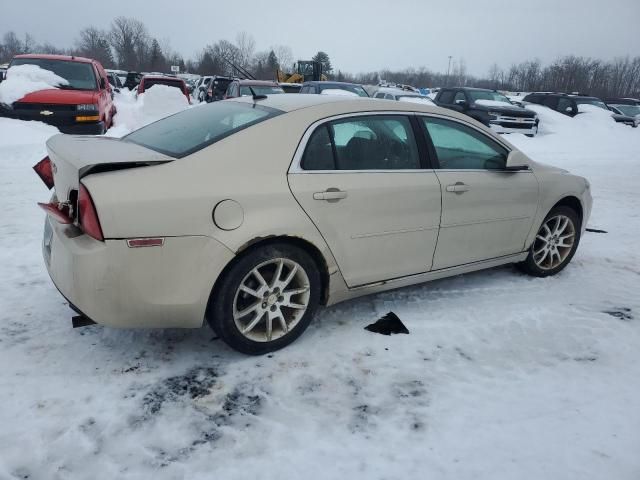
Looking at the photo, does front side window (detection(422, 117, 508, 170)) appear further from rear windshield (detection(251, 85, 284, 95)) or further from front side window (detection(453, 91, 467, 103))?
front side window (detection(453, 91, 467, 103))

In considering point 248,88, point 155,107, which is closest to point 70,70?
point 155,107

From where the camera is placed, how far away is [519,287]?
4492 mm

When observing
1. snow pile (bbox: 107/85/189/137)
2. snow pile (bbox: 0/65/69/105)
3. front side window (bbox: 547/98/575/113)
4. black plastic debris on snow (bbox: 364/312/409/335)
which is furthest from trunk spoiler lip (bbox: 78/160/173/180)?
front side window (bbox: 547/98/575/113)

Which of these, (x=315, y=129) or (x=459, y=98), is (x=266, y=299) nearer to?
(x=315, y=129)

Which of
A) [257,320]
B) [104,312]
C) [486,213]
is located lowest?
[257,320]

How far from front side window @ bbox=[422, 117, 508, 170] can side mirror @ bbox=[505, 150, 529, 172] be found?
0.24 feet

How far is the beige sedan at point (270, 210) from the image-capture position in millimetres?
2641

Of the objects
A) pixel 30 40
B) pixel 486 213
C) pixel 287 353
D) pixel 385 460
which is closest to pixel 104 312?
pixel 287 353

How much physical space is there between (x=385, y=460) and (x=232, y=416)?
2.69ft

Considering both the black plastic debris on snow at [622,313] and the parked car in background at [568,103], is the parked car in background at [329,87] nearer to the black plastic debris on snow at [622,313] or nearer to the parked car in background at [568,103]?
the parked car in background at [568,103]

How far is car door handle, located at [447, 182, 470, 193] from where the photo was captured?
3.73m

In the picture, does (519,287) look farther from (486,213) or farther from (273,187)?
(273,187)

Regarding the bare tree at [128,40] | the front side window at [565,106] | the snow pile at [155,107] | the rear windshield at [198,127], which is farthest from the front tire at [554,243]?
the bare tree at [128,40]

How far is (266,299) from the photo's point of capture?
10.1 ft
